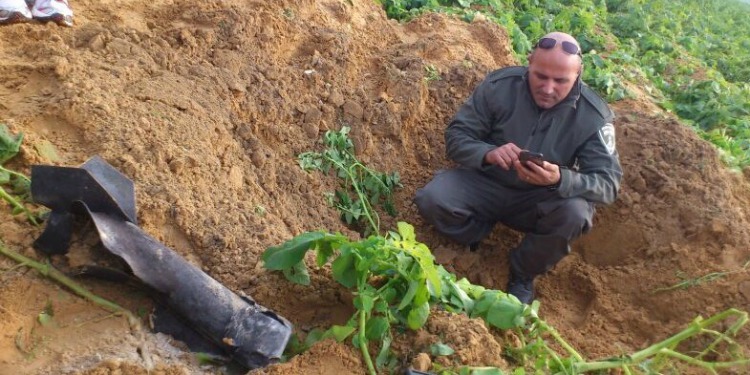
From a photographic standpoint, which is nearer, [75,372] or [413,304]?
[75,372]

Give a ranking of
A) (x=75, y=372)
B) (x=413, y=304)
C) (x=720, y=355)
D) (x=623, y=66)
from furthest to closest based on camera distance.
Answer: (x=623, y=66) → (x=720, y=355) → (x=413, y=304) → (x=75, y=372)

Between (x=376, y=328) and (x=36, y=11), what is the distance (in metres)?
2.46

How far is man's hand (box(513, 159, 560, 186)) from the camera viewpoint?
→ 329cm

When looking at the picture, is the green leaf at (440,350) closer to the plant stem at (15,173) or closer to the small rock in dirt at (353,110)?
the plant stem at (15,173)

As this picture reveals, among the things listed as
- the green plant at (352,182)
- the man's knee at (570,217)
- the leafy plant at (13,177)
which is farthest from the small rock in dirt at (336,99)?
the leafy plant at (13,177)

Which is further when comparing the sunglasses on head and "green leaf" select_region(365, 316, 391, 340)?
the sunglasses on head

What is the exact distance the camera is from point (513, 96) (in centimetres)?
370

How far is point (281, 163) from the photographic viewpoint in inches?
138

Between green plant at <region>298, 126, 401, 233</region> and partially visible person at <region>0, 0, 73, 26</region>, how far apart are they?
4.65 ft

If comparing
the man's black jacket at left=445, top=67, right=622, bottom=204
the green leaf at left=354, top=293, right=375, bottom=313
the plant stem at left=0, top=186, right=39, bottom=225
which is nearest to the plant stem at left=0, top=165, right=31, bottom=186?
the plant stem at left=0, top=186, right=39, bottom=225

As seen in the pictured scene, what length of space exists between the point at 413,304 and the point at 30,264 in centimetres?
133

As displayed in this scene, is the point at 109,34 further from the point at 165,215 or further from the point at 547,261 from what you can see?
the point at 547,261

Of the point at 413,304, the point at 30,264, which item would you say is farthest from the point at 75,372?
the point at 413,304

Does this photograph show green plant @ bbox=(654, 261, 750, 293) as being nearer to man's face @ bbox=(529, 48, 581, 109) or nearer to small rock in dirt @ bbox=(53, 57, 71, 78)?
man's face @ bbox=(529, 48, 581, 109)
